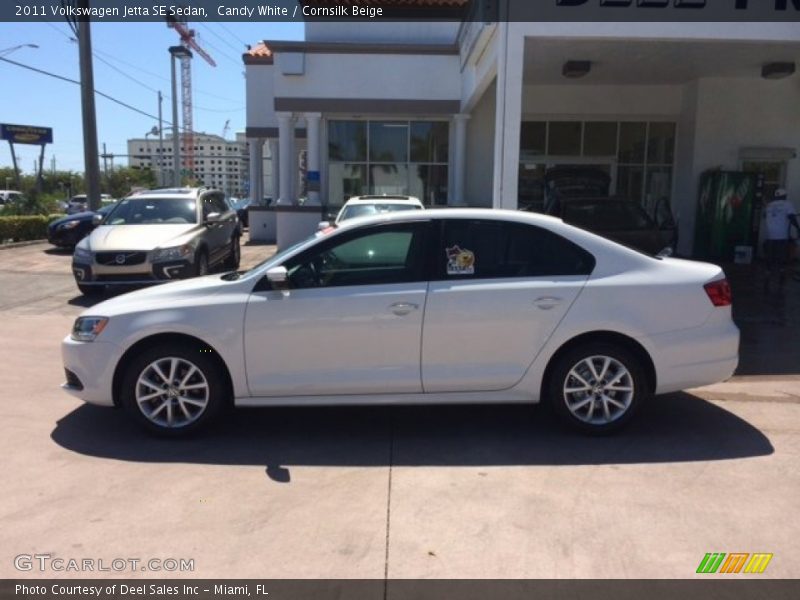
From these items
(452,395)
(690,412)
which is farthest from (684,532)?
(690,412)

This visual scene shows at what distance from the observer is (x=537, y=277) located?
16.3ft

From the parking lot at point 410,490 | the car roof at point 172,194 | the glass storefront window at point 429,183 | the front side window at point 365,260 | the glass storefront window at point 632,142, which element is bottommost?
the parking lot at point 410,490

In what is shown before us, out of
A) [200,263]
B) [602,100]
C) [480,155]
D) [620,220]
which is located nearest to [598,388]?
[620,220]

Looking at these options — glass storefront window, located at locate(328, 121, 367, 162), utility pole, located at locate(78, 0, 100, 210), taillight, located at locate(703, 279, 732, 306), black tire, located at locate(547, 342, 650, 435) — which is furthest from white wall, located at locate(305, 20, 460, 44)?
black tire, located at locate(547, 342, 650, 435)

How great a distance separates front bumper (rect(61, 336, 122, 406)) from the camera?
16.1 feet

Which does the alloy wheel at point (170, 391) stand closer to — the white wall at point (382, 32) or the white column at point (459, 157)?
the white column at point (459, 157)

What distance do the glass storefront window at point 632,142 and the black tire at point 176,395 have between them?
14611 millimetres

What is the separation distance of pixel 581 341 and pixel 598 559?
1854 millimetres

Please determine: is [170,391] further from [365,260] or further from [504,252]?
[504,252]

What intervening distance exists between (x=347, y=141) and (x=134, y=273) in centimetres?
983

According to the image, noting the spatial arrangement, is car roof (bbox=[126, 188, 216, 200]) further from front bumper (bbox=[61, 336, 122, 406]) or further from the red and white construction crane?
the red and white construction crane

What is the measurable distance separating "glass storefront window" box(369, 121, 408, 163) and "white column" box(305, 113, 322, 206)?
152 centimetres

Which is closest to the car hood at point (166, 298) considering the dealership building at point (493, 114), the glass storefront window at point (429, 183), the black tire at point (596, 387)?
the black tire at point (596, 387)

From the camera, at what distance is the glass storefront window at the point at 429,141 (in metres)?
19.1
